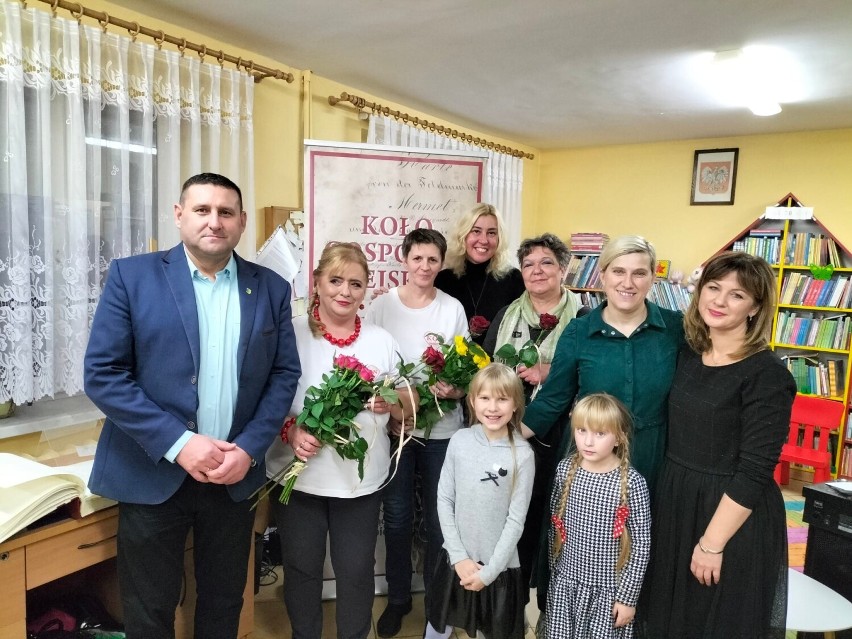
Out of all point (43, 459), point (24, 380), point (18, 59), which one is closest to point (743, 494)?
point (43, 459)

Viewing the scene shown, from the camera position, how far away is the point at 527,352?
191 cm

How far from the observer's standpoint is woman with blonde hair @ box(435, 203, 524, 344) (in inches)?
91.6

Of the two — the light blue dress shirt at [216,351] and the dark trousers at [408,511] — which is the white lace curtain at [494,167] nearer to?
the dark trousers at [408,511]

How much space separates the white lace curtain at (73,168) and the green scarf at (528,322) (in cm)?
168

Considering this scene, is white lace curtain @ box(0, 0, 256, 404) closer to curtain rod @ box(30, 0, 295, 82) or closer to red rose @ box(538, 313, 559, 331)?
curtain rod @ box(30, 0, 295, 82)

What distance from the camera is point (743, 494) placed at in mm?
1409

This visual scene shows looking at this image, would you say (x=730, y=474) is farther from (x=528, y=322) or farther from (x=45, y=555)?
(x=45, y=555)

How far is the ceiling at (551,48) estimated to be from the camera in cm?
246

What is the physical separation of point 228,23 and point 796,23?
8.38 feet

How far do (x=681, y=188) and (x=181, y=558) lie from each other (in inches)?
190

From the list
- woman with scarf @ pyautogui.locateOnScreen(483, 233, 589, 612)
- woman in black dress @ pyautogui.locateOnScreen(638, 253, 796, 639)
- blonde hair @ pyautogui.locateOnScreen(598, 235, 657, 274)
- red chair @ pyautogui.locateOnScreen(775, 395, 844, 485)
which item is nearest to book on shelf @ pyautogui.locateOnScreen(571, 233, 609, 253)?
red chair @ pyautogui.locateOnScreen(775, 395, 844, 485)

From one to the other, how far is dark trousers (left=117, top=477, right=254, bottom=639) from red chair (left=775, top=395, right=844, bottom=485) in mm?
3779

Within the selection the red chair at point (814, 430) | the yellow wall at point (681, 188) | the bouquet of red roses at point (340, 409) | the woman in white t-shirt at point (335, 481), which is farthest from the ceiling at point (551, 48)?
the red chair at point (814, 430)

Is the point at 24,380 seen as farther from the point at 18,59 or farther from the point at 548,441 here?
the point at 548,441
